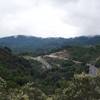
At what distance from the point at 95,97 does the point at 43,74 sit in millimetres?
98999

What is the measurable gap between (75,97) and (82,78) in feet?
6.00

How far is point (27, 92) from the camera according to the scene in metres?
37.8

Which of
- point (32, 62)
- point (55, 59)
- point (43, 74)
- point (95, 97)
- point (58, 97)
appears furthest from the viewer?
point (55, 59)

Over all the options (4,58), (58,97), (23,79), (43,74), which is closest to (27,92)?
(58,97)

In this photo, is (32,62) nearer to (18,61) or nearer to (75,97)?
(18,61)

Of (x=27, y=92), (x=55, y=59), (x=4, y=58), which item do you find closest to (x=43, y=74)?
(x=4, y=58)

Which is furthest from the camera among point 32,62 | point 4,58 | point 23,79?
point 32,62

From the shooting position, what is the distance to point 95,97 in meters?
32.1

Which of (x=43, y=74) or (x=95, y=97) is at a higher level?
(x=95, y=97)

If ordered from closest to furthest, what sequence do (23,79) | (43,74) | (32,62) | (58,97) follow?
Result: (58,97) → (23,79) → (43,74) → (32,62)

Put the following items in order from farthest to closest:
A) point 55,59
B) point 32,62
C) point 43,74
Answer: point 55,59
point 32,62
point 43,74

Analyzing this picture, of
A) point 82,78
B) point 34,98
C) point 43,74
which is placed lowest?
point 43,74

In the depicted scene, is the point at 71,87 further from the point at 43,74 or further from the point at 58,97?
the point at 43,74

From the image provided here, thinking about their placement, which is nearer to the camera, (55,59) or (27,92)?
(27,92)
